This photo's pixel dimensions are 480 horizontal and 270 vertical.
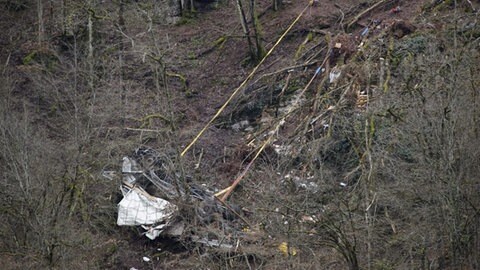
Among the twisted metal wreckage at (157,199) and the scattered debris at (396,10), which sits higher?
the scattered debris at (396,10)

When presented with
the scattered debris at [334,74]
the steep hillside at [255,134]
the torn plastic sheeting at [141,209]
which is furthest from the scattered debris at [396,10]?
the torn plastic sheeting at [141,209]

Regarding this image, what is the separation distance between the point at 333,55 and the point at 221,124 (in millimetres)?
3660

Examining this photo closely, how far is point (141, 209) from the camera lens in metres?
17.8

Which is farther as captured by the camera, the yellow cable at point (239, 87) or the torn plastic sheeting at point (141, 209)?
the yellow cable at point (239, 87)

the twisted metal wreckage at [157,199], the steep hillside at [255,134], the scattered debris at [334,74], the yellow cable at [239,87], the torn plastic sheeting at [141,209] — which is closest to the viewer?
the steep hillside at [255,134]

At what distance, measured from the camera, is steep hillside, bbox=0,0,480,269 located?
1316 cm

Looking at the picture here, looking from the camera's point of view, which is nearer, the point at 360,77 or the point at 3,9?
the point at 360,77

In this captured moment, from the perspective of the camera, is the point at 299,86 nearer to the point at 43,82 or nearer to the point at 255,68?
the point at 255,68

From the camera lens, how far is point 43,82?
2272 cm

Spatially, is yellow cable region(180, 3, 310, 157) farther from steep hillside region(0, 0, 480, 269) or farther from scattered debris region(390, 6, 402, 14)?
scattered debris region(390, 6, 402, 14)

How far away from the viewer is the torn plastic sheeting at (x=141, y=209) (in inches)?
691

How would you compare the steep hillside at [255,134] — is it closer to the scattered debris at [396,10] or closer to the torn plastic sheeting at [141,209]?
the scattered debris at [396,10]

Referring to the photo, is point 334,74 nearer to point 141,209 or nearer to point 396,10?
point 396,10

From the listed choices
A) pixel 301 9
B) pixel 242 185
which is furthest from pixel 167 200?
pixel 301 9
